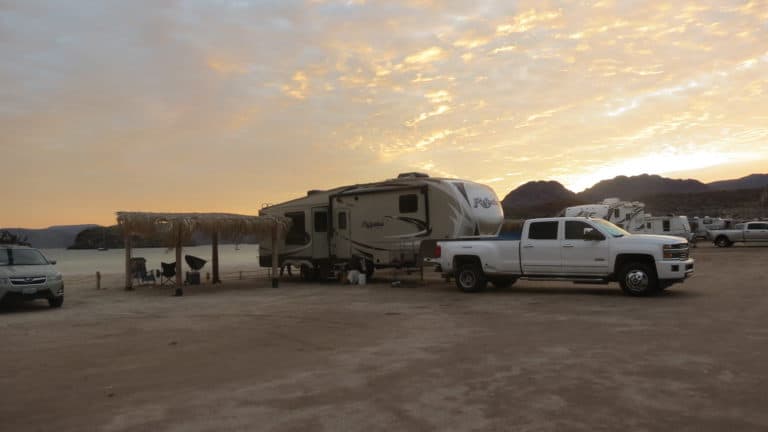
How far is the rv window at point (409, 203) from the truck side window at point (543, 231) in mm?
4399

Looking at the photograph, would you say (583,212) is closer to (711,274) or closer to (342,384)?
(711,274)

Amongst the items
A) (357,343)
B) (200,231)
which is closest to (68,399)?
(357,343)

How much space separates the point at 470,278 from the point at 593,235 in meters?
3.52

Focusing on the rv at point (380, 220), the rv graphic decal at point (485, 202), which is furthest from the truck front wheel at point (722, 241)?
the rv graphic decal at point (485, 202)

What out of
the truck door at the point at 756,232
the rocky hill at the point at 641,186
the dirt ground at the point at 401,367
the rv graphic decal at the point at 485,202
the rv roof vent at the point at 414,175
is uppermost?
the rocky hill at the point at 641,186

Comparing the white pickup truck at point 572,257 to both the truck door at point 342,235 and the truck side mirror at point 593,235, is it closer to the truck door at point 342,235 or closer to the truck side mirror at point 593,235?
the truck side mirror at point 593,235

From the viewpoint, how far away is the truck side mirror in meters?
13.4

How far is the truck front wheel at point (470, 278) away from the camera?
15102mm

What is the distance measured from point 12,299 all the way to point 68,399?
920cm

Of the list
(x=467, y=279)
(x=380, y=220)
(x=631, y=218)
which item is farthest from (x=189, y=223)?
(x=631, y=218)

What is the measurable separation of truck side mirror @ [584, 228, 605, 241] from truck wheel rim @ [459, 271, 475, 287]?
323 centimetres

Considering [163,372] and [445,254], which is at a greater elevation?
[445,254]

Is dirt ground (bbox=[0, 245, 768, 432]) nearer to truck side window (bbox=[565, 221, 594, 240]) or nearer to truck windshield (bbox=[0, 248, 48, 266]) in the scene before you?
truck side window (bbox=[565, 221, 594, 240])

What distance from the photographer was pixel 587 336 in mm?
8367
